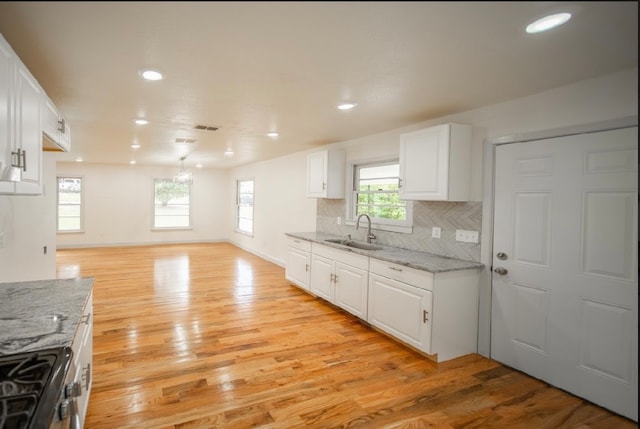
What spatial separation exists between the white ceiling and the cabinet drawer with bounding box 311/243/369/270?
5.10ft

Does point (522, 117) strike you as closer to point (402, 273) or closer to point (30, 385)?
point (402, 273)

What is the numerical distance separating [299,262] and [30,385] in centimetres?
423

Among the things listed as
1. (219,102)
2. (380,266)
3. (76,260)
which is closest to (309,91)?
(219,102)

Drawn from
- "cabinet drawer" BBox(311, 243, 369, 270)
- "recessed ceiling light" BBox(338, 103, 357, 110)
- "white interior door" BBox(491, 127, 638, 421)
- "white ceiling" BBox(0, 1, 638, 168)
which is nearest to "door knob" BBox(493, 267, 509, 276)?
"white interior door" BBox(491, 127, 638, 421)

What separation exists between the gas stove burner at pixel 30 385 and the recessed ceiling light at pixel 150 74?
73.0 inches

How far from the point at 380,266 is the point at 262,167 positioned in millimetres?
5358

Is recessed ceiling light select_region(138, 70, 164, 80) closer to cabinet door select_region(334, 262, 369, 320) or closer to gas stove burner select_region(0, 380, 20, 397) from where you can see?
gas stove burner select_region(0, 380, 20, 397)

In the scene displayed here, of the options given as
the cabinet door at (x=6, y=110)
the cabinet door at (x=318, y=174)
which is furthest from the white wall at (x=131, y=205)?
the cabinet door at (x=6, y=110)

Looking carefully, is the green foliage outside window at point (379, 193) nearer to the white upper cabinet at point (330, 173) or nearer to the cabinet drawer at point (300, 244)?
the white upper cabinet at point (330, 173)

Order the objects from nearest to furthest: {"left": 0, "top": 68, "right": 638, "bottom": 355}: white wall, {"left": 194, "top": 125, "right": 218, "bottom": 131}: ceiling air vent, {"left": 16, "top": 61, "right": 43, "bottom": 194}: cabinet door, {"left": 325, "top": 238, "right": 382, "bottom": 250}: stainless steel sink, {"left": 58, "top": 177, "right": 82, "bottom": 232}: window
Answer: {"left": 16, "top": 61, "right": 43, "bottom": 194}: cabinet door
{"left": 0, "top": 68, "right": 638, "bottom": 355}: white wall
{"left": 194, "top": 125, "right": 218, "bottom": 131}: ceiling air vent
{"left": 325, "top": 238, "right": 382, "bottom": 250}: stainless steel sink
{"left": 58, "top": 177, "right": 82, "bottom": 232}: window

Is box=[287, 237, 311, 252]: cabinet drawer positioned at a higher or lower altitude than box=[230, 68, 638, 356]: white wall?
lower

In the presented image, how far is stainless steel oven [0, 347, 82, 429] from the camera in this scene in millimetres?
1084

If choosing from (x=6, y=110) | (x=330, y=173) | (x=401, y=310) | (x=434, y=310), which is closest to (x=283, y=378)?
(x=401, y=310)

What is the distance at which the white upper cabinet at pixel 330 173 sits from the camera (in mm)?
5215
